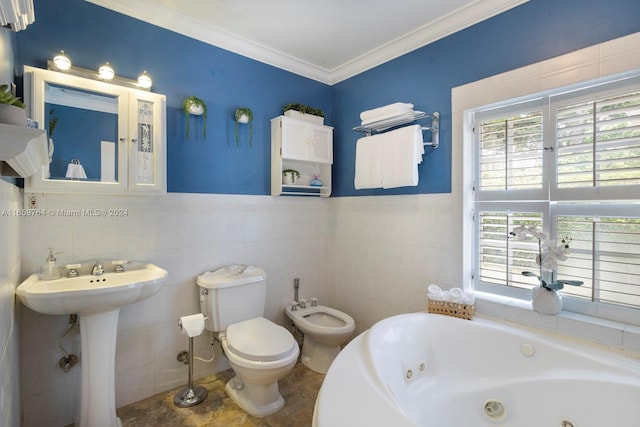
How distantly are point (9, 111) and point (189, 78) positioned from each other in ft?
5.13

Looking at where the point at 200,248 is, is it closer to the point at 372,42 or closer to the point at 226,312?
the point at 226,312

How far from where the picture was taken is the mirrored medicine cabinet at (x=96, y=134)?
168 cm

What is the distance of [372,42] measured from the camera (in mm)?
2457

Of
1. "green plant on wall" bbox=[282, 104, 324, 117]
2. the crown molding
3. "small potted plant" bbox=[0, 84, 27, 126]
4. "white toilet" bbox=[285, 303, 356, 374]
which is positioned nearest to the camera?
"small potted plant" bbox=[0, 84, 27, 126]

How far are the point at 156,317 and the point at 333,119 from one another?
2.19 metres

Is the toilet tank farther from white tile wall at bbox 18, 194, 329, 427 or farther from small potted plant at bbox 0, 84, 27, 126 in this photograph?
small potted plant at bbox 0, 84, 27, 126

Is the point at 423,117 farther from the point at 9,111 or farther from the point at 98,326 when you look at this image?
the point at 98,326

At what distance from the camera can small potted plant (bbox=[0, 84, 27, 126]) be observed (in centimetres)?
82

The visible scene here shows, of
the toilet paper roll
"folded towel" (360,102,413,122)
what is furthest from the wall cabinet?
the toilet paper roll

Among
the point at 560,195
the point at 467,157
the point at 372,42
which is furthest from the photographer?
the point at 372,42

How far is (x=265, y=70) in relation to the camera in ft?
8.61

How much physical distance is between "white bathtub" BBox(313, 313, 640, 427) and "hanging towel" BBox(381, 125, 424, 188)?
926mm

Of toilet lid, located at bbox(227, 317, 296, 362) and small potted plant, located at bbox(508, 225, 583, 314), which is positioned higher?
small potted plant, located at bbox(508, 225, 583, 314)

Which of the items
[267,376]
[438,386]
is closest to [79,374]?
[267,376]
